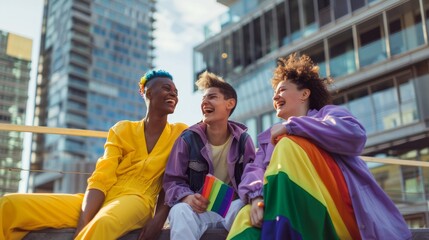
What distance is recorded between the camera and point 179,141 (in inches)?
128

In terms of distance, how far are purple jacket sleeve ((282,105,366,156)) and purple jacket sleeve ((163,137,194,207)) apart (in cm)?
85

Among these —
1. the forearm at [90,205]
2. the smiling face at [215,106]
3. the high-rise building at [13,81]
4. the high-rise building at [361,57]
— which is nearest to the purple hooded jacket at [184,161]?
the smiling face at [215,106]

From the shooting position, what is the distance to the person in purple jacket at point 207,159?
2801 millimetres

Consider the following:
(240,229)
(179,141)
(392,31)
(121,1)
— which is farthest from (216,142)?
(121,1)

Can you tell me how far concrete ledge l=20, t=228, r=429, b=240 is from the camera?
2.69 meters

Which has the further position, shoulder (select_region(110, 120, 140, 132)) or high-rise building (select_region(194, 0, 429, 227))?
high-rise building (select_region(194, 0, 429, 227))

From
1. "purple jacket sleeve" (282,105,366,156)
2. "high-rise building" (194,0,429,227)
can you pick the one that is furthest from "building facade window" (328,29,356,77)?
"purple jacket sleeve" (282,105,366,156)

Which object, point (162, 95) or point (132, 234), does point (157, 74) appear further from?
point (132, 234)

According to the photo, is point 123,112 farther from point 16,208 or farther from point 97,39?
point 16,208

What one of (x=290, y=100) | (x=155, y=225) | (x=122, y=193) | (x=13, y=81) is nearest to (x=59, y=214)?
(x=122, y=193)

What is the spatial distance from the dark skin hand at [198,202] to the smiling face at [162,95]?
880 mm

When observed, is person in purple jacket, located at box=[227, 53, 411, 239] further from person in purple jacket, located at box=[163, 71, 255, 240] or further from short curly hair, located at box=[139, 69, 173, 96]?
short curly hair, located at box=[139, 69, 173, 96]

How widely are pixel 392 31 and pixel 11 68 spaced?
93945 mm

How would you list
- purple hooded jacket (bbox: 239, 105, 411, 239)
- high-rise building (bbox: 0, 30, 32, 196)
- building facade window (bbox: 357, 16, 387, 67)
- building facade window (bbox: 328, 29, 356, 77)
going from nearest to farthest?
purple hooded jacket (bbox: 239, 105, 411, 239) < building facade window (bbox: 357, 16, 387, 67) < building facade window (bbox: 328, 29, 356, 77) < high-rise building (bbox: 0, 30, 32, 196)
